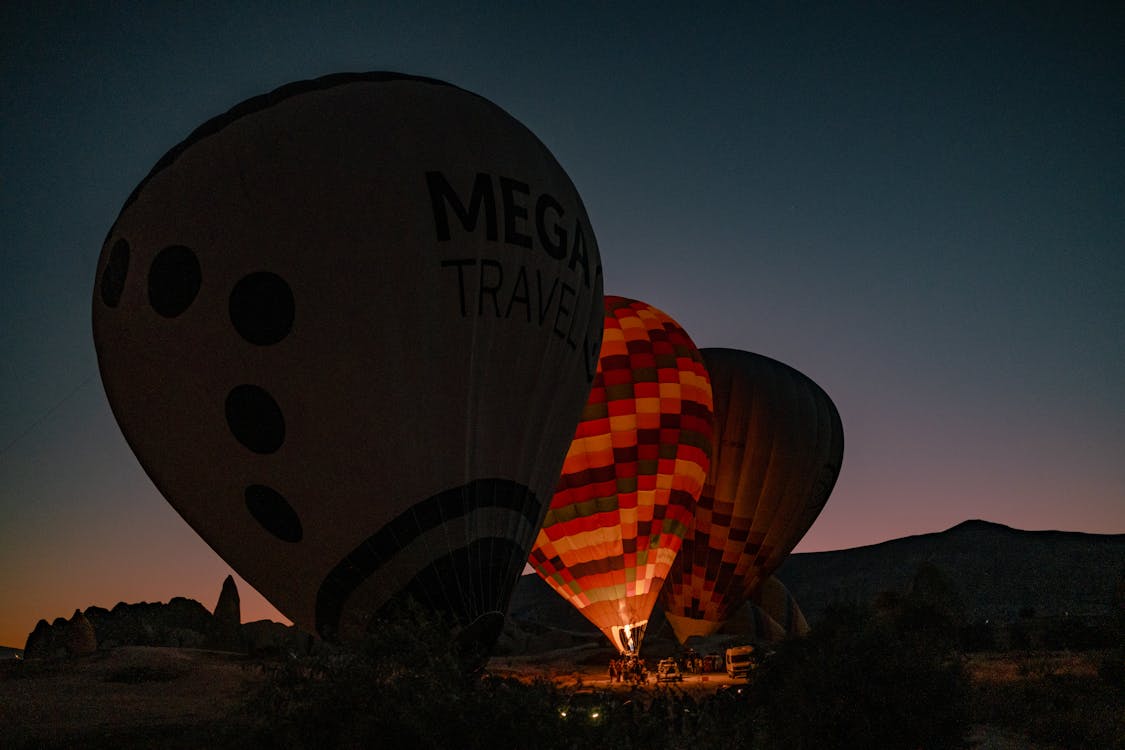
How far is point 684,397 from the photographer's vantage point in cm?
1977

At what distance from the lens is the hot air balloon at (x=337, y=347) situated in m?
8.26

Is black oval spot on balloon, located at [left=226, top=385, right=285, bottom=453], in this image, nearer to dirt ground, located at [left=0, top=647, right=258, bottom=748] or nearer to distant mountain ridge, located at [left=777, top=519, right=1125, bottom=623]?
dirt ground, located at [left=0, top=647, right=258, bottom=748]

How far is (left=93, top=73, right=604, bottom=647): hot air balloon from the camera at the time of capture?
8.26 meters

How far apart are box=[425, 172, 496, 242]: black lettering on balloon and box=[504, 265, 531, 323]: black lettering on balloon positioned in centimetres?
55

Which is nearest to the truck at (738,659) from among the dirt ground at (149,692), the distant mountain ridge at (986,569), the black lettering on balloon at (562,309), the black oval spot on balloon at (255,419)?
the dirt ground at (149,692)

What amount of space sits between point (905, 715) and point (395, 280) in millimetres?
7304

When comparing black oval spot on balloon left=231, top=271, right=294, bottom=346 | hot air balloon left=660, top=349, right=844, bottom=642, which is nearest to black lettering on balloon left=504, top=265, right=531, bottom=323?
black oval spot on balloon left=231, top=271, right=294, bottom=346

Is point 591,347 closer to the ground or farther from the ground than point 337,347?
farther from the ground

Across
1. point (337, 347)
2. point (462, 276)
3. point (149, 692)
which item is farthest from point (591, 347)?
point (149, 692)

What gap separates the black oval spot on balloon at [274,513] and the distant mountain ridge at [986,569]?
59.3m

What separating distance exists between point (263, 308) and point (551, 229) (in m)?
3.59

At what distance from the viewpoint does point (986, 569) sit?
7250 cm

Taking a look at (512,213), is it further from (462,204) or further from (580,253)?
(580,253)

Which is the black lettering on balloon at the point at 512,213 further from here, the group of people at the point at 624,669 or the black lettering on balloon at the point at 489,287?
the group of people at the point at 624,669
